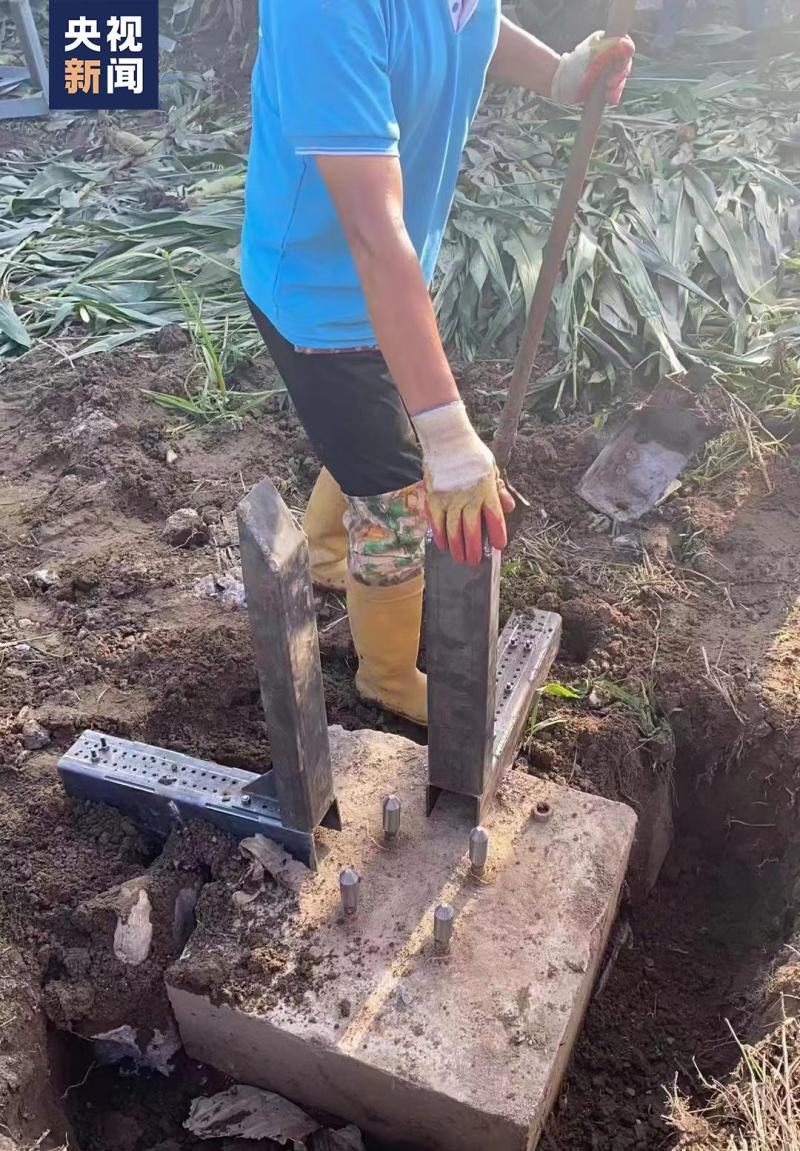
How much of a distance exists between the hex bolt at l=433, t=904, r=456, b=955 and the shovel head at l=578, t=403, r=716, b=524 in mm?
1728

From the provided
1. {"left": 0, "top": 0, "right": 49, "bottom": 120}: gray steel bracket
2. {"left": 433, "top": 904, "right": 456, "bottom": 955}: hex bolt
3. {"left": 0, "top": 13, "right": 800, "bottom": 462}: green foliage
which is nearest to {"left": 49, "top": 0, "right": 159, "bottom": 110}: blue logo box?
{"left": 0, "top": 0, "right": 49, "bottom": 120}: gray steel bracket

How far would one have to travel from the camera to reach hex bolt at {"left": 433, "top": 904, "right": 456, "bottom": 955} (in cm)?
186

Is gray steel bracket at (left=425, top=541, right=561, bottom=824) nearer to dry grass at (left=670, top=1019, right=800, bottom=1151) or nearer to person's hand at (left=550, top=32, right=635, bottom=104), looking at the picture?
dry grass at (left=670, top=1019, right=800, bottom=1151)

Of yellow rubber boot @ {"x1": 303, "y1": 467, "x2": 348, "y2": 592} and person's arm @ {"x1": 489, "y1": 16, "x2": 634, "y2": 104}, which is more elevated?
person's arm @ {"x1": 489, "y1": 16, "x2": 634, "y2": 104}

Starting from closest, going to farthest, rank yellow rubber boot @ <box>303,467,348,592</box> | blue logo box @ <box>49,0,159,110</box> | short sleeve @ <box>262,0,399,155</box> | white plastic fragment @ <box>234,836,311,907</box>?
1. short sleeve @ <box>262,0,399,155</box>
2. white plastic fragment @ <box>234,836,311,907</box>
3. yellow rubber boot @ <box>303,467,348,592</box>
4. blue logo box @ <box>49,0,159,110</box>

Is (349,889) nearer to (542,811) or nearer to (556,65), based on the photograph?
(542,811)

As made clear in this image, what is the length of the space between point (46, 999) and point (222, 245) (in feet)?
12.8

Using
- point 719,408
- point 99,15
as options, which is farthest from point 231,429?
point 99,15

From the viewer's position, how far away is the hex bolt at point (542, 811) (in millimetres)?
2205

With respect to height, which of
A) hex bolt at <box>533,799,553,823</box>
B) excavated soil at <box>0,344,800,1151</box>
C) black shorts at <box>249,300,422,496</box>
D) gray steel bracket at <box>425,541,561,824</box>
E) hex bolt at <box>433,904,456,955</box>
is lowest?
excavated soil at <box>0,344,800,1151</box>

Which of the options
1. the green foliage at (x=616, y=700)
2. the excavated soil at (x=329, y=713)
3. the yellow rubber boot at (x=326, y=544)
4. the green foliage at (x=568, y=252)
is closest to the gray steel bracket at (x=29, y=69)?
the green foliage at (x=568, y=252)

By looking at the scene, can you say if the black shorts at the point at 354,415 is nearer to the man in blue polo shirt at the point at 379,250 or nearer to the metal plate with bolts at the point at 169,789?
the man in blue polo shirt at the point at 379,250

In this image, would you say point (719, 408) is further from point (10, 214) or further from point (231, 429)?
point (10, 214)

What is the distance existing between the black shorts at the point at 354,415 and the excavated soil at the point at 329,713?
0.72m
